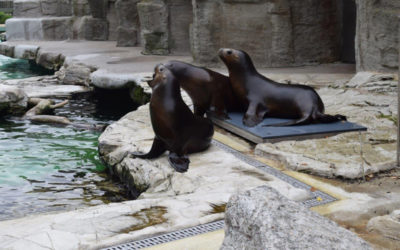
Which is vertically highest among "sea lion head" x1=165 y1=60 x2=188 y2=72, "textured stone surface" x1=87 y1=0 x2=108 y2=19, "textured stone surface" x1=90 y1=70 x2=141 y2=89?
"textured stone surface" x1=87 y1=0 x2=108 y2=19

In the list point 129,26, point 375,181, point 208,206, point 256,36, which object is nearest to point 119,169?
point 208,206

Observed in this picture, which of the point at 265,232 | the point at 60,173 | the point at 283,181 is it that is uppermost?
the point at 265,232

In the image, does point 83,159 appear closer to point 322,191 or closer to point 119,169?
point 119,169

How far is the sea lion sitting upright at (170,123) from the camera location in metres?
5.14

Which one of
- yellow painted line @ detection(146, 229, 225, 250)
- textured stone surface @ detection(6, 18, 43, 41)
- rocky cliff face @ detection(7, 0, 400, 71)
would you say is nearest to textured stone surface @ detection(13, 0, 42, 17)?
textured stone surface @ detection(6, 18, 43, 41)

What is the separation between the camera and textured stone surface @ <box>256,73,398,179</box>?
15.4 ft

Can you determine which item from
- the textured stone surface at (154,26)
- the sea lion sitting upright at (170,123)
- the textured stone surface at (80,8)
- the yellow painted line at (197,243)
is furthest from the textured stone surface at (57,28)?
the yellow painted line at (197,243)

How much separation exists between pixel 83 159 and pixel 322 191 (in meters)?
3.77

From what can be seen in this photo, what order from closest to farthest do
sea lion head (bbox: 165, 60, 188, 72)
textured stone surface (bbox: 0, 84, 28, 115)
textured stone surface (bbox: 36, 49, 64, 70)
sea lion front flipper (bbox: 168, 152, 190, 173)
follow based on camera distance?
sea lion front flipper (bbox: 168, 152, 190, 173), sea lion head (bbox: 165, 60, 188, 72), textured stone surface (bbox: 0, 84, 28, 115), textured stone surface (bbox: 36, 49, 64, 70)

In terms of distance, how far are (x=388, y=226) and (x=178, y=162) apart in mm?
2187

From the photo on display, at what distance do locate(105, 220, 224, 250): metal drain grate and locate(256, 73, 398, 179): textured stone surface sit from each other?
1.50 metres

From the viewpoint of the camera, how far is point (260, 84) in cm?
616

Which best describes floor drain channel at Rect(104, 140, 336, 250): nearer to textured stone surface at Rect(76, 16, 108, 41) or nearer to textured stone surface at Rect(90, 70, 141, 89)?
textured stone surface at Rect(90, 70, 141, 89)

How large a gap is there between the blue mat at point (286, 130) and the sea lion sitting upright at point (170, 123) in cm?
61
